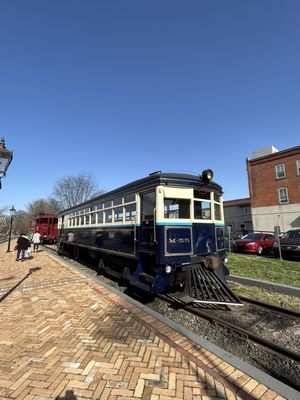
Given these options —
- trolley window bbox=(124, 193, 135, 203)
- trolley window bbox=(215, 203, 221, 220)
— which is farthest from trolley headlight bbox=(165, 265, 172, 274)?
trolley window bbox=(215, 203, 221, 220)

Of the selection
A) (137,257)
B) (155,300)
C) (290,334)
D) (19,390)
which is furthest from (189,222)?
(19,390)

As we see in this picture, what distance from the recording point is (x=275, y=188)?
29375 mm

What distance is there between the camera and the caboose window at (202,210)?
280 inches

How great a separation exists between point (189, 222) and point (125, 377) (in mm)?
4021

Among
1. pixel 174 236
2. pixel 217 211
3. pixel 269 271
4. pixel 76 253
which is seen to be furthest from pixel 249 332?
pixel 76 253

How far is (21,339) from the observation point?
4.28 metres

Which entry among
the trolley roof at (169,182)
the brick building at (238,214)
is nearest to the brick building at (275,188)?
the brick building at (238,214)

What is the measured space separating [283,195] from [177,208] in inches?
A: 1025

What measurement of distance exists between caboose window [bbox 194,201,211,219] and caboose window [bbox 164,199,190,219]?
0.38m

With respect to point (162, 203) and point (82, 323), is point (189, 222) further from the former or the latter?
point (82, 323)

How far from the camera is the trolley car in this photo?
6.21 metres

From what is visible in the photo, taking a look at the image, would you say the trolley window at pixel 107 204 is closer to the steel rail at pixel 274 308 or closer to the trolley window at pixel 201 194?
the trolley window at pixel 201 194

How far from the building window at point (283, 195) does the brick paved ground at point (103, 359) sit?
27.2m

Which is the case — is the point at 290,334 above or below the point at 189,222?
below
